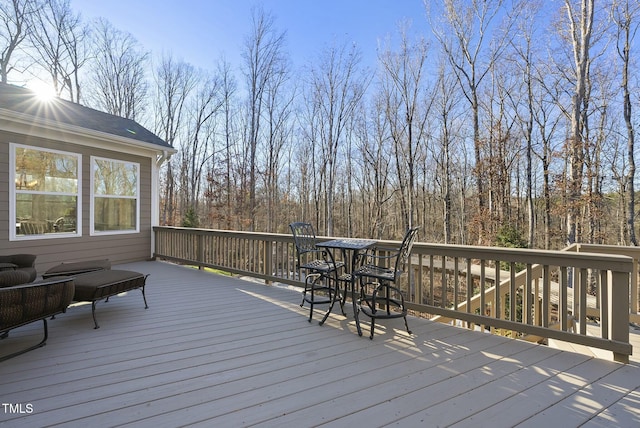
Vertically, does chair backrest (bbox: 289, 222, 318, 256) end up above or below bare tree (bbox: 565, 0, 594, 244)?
below

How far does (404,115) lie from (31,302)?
13.3m

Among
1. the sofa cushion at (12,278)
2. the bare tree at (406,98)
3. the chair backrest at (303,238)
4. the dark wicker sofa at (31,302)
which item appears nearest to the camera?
the dark wicker sofa at (31,302)

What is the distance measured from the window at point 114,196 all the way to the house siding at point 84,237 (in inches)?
4.1

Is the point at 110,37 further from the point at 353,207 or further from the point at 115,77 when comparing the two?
the point at 353,207

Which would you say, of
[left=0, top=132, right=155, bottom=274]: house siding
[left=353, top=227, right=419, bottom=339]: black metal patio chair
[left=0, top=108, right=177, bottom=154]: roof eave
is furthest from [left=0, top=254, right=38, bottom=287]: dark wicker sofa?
[left=353, top=227, right=419, bottom=339]: black metal patio chair

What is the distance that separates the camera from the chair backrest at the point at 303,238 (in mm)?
3584

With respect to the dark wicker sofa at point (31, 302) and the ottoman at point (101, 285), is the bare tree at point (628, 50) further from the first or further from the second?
the dark wicker sofa at point (31, 302)

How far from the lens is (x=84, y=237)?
5.81m

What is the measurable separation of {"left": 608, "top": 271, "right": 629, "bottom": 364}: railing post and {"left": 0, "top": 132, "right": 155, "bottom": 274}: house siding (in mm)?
7830

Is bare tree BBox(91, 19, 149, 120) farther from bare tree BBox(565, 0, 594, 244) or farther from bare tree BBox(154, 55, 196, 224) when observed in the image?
bare tree BBox(565, 0, 594, 244)

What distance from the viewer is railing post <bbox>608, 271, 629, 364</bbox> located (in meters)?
2.31

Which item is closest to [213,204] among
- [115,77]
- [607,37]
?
[115,77]

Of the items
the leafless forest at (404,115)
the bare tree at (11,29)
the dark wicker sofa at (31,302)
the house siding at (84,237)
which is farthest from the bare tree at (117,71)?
the dark wicker sofa at (31,302)

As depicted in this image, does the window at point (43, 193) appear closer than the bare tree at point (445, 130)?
Yes
